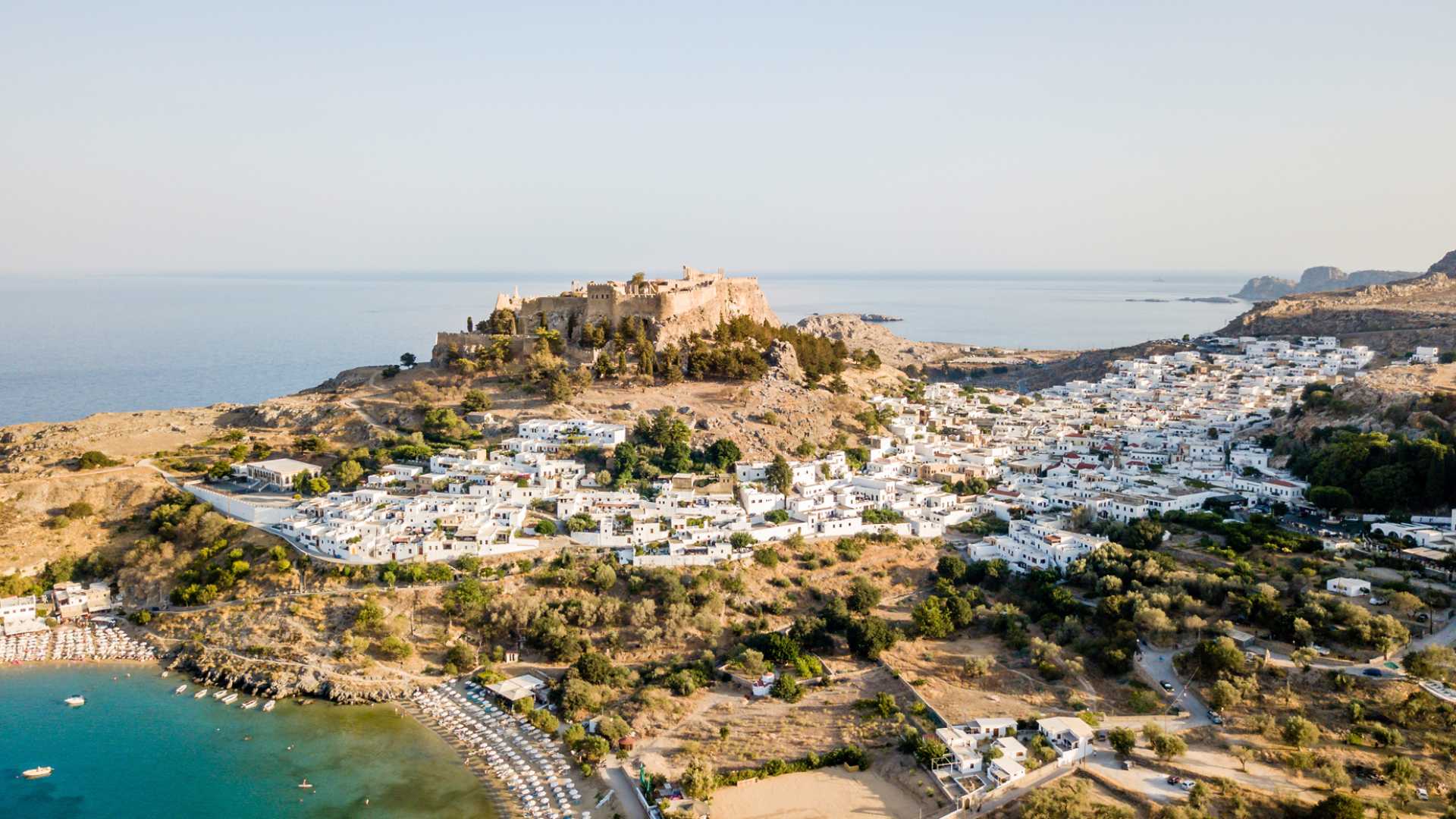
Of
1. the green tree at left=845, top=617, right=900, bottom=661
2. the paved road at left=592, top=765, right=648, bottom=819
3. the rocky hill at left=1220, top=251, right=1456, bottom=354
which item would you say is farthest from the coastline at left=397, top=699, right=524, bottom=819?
the rocky hill at left=1220, top=251, right=1456, bottom=354

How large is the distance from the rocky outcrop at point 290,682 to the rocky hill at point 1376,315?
56.0 metres

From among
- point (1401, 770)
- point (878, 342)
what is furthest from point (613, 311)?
point (878, 342)

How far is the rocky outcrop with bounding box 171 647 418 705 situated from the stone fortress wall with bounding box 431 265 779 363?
20098 millimetres

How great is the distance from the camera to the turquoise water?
1920 cm

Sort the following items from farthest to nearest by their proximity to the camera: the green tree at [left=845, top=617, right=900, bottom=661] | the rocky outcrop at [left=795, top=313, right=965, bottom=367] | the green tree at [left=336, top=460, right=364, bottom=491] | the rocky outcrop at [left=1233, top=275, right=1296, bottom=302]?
the rocky outcrop at [left=1233, top=275, right=1296, bottom=302], the rocky outcrop at [left=795, top=313, right=965, bottom=367], the green tree at [left=336, top=460, right=364, bottom=491], the green tree at [left=845, top=617, right=900, bottom=661]

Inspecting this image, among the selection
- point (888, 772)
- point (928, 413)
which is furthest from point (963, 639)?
point (928, 413)

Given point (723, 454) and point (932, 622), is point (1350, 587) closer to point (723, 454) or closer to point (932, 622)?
point (932, 622)

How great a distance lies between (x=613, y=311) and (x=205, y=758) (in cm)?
2585

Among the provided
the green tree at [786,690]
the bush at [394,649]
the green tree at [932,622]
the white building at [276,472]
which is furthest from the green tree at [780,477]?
the white building at [276,472]

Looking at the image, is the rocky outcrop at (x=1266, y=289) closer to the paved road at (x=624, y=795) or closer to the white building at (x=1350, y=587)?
the white building at (x=1350, y=587)

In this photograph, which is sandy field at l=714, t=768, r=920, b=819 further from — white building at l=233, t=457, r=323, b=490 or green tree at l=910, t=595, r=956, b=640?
white building at l=233, t=457, r=323, b=490

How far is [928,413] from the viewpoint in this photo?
4494 cm

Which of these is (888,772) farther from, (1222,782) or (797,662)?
(1222,782)

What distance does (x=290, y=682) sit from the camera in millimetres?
23656
